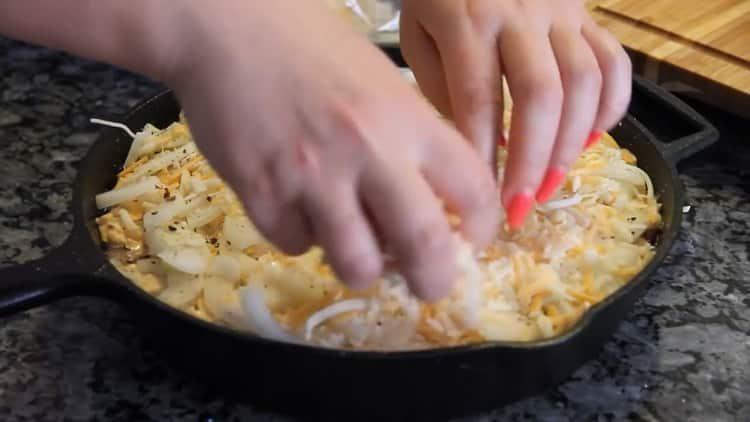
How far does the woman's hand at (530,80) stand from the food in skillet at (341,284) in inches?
2.4

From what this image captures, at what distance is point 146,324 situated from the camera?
0.66m

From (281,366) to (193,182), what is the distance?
29cm

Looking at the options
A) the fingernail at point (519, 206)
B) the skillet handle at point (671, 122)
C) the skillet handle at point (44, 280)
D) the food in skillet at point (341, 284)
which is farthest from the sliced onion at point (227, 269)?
the skillet handle at point (671, 122)

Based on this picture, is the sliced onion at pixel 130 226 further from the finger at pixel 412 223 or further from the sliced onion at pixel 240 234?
the finger at pixel 412 223

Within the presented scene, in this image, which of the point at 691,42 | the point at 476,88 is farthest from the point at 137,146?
the point at 691,42

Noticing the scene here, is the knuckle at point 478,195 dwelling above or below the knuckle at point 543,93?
above

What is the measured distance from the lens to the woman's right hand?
46 centimetres

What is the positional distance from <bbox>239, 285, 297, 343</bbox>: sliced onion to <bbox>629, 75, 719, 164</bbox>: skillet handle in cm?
39

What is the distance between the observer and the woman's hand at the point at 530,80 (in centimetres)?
64

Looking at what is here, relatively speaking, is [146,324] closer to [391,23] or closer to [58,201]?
[58,201]

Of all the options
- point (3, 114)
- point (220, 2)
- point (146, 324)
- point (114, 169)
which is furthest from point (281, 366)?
point (3, 114)

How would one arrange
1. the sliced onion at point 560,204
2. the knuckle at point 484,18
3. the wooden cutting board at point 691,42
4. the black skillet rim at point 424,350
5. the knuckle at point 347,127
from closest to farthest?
the knuckle at point 347,127 → the black skillet rim at point 424,350 → the knuckle at point 484,18 → the sliced onion at point 560,204 → the wooden cutting board at point 691,42

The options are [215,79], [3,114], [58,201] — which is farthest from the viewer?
[3,114]

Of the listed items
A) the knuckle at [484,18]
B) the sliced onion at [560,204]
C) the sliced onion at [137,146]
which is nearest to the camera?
the knuckle at [484,18]
